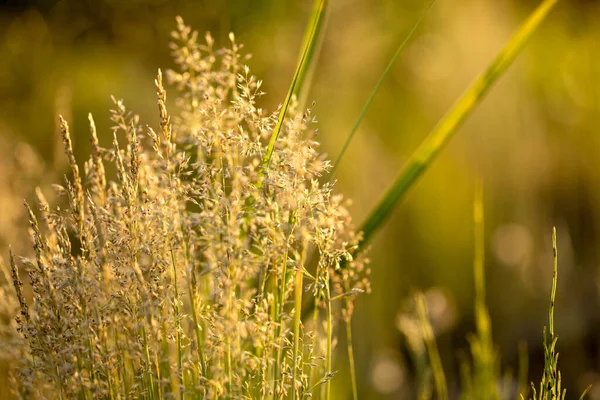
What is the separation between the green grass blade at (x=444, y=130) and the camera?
94 centimetres

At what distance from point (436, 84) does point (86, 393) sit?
13.6 ft

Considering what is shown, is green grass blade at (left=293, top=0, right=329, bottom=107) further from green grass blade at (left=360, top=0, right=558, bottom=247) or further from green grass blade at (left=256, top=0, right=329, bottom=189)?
green grass blade at (left=360, top=0, right=558, bottom=247)

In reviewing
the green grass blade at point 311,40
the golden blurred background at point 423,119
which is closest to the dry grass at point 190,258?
the green grass blade at point 311,40

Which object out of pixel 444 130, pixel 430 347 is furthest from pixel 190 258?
pixel 430 347

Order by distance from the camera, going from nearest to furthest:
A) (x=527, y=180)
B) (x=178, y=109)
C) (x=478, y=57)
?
(x=527, y=180), (x=178, y=109), (x=478, y=57)

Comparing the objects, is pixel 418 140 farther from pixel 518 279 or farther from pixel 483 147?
pixel 518 279

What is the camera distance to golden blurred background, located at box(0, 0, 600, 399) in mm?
3475

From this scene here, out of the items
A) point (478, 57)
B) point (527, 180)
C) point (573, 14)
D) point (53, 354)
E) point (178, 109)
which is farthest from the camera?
point (573, 14)

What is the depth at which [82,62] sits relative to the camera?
4.68 m

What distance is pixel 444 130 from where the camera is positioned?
0.98 m

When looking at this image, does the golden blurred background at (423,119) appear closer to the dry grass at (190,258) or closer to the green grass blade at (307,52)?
the green grass blade at (307,52)

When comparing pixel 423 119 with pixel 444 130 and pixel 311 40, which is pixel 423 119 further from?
pixel 311 40

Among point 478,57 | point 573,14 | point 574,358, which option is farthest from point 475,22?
point 574,358

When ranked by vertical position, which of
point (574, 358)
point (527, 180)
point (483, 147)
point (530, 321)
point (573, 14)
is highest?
point (573, 14)
